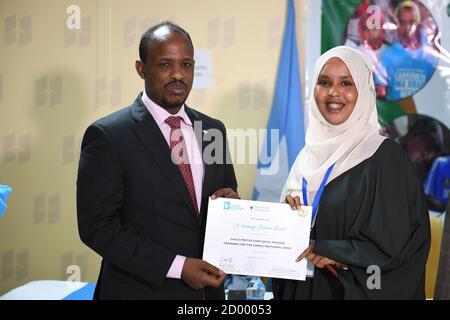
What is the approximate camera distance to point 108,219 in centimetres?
202

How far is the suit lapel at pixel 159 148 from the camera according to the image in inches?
80.4

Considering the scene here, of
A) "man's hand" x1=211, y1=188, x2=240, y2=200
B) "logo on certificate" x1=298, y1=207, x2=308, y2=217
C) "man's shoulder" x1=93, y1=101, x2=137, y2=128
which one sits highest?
"man's shoulder" x1=93, y1=101, x2=137, y2=128

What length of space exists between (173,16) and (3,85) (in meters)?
1.59

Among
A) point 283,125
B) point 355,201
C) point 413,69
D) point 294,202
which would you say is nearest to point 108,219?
point 294,202

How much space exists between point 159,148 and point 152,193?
0.18m

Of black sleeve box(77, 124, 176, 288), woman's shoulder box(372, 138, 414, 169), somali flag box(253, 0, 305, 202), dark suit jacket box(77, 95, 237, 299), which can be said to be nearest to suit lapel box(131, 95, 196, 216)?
dark suit jacket box(77, 95, 237, 299)

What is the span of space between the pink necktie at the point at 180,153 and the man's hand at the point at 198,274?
0.66ft

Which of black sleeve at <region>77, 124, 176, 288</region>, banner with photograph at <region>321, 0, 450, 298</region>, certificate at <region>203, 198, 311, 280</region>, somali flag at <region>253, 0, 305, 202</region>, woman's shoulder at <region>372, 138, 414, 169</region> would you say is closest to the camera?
black sleeve at <region>77, 124, 176, 288</region>

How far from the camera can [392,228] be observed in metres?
2.09

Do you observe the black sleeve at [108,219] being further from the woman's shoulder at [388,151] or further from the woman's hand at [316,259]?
the woman's shoulder at [388,151]

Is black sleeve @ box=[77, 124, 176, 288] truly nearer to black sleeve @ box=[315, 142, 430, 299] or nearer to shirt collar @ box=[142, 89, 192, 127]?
shirt collar @ box=[142, 89, 192, 127]

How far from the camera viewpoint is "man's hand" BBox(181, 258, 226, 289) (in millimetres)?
1994

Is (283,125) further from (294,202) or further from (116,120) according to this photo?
(116,120)

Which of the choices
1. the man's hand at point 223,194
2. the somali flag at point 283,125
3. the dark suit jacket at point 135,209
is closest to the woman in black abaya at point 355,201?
the man's hand at point 223,194
